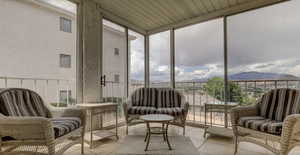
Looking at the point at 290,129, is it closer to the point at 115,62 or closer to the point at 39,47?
the point at 115,62

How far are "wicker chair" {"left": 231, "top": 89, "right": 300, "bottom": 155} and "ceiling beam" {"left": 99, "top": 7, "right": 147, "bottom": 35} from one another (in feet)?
10.0

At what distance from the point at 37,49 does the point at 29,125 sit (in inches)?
144

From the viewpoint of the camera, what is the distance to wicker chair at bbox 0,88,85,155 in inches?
53.3

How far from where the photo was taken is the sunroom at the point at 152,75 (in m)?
1.88

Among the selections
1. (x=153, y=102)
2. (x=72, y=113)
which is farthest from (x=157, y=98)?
Result: (x=72, y=113)

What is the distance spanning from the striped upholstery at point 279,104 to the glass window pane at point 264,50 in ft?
3.52

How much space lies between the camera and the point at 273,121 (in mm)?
1898

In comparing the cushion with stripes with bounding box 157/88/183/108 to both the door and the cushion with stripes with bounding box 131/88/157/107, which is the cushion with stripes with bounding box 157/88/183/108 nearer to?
the cushion with stripes with bounding box 131/88/157/107

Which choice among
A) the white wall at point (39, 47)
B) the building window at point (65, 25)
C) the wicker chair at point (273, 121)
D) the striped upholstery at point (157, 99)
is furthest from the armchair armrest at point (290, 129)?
the building window at point (65, 25)

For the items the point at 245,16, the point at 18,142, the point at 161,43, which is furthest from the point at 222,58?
the point at 18,142

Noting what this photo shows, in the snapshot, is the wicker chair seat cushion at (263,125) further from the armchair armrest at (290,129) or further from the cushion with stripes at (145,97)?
the cushion with stripes at (145,97)

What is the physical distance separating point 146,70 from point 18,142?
132 inches

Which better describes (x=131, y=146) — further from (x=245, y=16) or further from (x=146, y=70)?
(x=245, y=16)

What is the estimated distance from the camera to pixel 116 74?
391 cm
